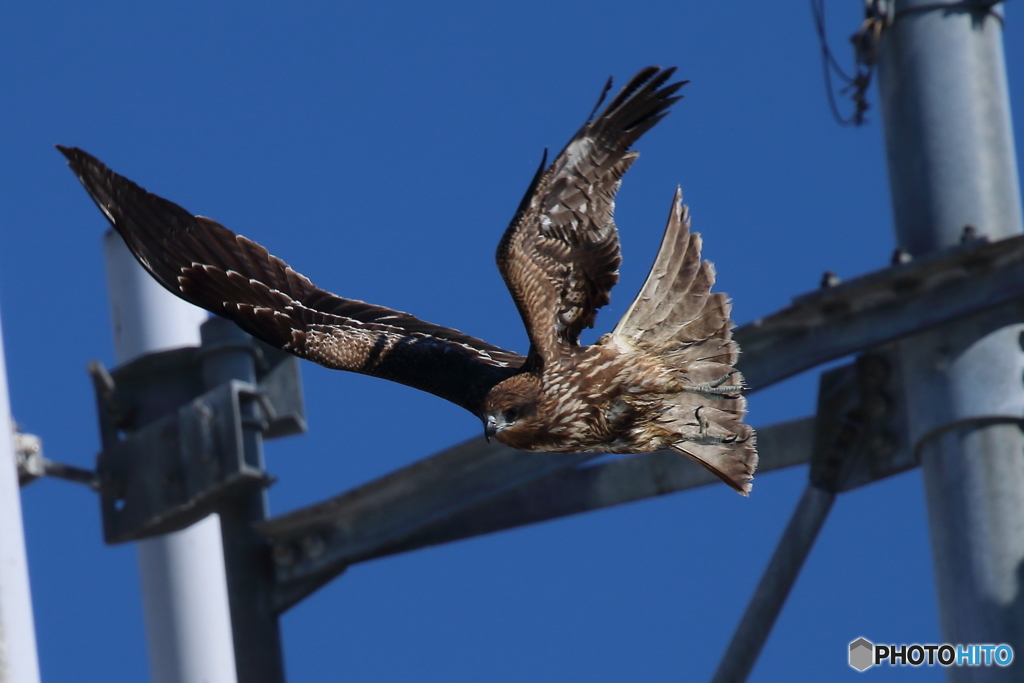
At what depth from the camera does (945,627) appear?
13.6m

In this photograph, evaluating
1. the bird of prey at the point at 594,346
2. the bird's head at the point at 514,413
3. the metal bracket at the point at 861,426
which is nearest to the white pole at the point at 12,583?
the bird of prey at the point at 594,346

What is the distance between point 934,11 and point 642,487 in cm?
329

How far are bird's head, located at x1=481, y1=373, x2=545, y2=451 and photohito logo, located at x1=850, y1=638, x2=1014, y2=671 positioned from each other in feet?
11.5

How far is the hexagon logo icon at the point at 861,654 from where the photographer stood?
14076 millimetres

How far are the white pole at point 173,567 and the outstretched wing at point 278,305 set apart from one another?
2960 mm

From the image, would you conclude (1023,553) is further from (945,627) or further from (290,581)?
(290,581)

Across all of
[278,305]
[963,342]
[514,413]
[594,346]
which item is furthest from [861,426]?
[514,413]

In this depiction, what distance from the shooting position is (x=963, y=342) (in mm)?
13594

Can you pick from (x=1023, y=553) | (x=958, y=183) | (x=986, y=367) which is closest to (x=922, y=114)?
(x=958, y=183)

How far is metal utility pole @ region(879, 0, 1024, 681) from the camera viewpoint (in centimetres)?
1332

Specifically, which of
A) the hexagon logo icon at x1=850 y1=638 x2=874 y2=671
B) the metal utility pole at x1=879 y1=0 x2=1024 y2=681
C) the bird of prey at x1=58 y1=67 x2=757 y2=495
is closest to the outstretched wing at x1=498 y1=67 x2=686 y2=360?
the bird of prey at x1=58 y1=67 x2=757 y2=495

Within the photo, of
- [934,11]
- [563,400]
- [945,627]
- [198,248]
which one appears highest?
[934,11]

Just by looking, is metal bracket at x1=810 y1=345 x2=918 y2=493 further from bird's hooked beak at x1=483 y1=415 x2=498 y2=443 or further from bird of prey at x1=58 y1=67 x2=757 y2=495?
bird's hooked beak at x1=483 y1=415 x2=498 y2=443

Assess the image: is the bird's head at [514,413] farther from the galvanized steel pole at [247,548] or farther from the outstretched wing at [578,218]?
the galvanized steel pole at [247,548]
